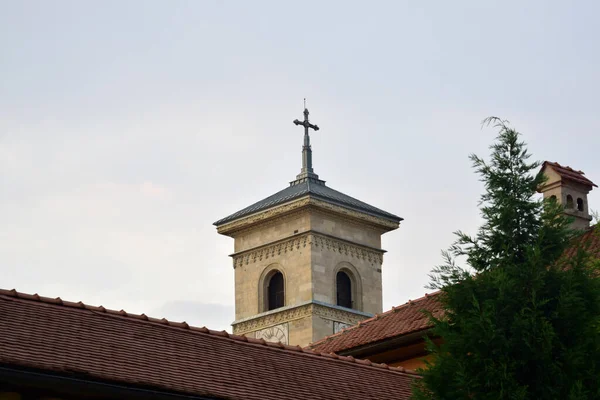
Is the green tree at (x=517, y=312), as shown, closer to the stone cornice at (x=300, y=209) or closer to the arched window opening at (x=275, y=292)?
the stone cornice at (x=300, y=209)

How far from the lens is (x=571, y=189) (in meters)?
26.1

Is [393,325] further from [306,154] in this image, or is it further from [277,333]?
[306,154]

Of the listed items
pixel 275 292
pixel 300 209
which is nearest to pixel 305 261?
pixel 300 209

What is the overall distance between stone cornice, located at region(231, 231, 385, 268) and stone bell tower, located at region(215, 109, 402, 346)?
0.13 ft

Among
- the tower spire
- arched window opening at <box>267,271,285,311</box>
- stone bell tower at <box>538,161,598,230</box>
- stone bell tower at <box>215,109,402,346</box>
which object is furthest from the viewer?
the tower spire

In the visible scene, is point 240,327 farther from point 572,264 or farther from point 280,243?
point 572,264

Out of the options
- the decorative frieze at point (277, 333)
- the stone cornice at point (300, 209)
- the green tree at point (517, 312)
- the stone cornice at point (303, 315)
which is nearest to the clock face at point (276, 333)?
the decorative frieze at point (277, 333)

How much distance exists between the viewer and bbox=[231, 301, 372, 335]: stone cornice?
55.3m

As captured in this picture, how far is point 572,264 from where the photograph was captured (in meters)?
14.8

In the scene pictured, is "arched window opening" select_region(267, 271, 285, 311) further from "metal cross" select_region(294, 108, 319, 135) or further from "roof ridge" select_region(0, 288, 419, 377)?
"roof ridge" select_region(0, 288, 419, 377)

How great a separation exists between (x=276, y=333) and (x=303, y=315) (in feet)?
5.32

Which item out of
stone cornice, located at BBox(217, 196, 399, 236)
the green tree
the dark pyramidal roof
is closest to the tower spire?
the dark pyramidal roof

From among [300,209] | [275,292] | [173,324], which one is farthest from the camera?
[275,292]

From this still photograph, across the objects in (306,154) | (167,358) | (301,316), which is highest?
(306,154)
